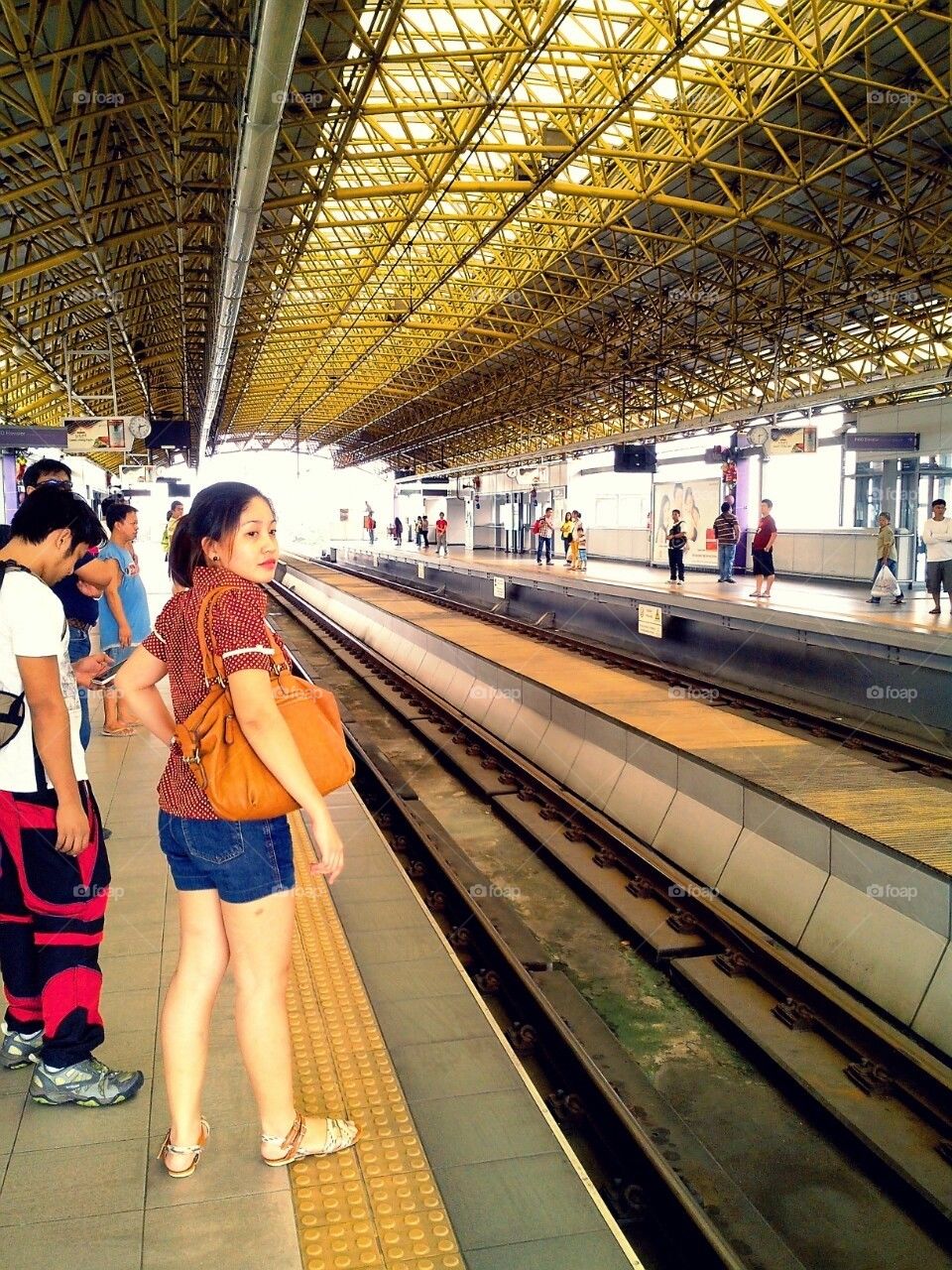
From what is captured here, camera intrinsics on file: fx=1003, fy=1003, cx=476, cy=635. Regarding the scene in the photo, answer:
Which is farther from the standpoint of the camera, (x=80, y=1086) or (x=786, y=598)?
(x=786, y=598)

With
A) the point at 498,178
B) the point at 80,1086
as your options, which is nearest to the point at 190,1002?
the point at 80,1086

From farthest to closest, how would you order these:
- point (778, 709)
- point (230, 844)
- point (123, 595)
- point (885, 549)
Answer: point (885, 549), point (778, 709), point (123, 595), point (230, 844)

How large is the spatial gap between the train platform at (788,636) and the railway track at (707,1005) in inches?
220

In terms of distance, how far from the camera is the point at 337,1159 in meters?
2.89

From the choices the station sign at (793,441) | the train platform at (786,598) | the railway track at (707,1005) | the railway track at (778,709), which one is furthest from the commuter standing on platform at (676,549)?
the railway track at (707,1005)

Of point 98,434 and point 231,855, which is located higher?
point 98,434

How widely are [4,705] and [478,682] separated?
11123 mm

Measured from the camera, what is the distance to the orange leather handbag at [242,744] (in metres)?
2.46

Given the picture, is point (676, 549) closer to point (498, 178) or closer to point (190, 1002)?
point (498, 178)

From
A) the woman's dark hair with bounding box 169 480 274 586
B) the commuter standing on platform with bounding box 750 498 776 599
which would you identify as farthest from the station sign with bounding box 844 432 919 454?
the woman's dark hair with bounding box 169 480 274 586

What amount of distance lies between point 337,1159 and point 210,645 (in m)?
1.56

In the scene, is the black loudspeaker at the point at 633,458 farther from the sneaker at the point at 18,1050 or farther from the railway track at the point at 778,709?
the sneaker at the point at 18,1050

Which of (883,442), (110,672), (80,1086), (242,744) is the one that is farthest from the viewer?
(883,442)

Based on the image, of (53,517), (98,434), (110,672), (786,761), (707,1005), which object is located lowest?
(707,1005)
